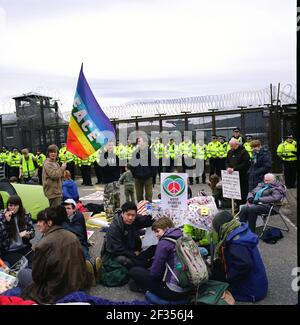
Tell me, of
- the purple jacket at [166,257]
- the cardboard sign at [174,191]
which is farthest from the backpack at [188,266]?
the cardboard sign at [174,191]

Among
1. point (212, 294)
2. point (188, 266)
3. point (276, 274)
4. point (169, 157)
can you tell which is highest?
point (169, 157)

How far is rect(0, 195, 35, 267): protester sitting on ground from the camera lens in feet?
16.9

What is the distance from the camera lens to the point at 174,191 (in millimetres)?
6320

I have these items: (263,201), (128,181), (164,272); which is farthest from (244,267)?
(128,181)

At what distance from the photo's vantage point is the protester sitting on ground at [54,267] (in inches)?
163

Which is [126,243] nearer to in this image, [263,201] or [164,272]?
[164,272]

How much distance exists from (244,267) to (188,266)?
28.0 inches

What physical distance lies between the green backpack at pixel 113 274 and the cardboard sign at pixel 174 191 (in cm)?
167

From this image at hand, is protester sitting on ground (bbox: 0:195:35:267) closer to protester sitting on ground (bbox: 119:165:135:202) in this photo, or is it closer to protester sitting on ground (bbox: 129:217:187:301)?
protester sitting on ground (bbox: 129:217:187:301)

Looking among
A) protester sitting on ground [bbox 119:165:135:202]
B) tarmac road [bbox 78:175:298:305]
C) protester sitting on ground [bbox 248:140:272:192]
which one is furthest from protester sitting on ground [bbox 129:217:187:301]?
protester sitting on ground [bbox 119:165:135:202]

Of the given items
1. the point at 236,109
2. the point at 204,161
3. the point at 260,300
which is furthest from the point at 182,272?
the point at 236,109

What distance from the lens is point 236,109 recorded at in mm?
13883

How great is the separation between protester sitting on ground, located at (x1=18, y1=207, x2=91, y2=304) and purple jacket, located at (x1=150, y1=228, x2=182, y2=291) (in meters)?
0.89

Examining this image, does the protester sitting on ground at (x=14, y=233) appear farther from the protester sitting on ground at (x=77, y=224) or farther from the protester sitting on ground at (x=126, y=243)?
the protester sitting on ground at (x=126, y=243)
